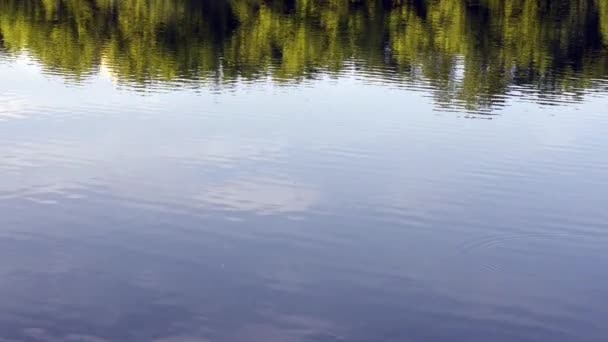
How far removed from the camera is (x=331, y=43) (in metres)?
74.3

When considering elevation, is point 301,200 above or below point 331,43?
below

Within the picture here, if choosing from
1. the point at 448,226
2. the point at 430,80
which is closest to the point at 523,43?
the point at 430,80

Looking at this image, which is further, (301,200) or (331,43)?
(331,43)

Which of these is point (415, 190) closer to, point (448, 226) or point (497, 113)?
point (448, 226)

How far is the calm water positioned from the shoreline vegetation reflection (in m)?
0.56

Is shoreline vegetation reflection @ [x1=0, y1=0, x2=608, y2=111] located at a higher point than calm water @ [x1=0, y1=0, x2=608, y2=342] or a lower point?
higher

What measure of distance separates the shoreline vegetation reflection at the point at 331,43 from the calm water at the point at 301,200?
562 millimetres

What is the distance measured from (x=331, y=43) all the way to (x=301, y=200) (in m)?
46.3

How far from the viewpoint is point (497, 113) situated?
46562mm

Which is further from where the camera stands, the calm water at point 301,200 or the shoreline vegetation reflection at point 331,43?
the shoreline vegetation reflection at point 331,43

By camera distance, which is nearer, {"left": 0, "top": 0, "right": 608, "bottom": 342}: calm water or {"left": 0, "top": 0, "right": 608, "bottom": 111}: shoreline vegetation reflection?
{"left": 0, "top": 0, "right": 608, "bottom": 342}: calm water

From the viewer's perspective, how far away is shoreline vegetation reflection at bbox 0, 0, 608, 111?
56.0m

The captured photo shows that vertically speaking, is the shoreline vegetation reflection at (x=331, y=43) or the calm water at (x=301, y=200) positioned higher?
the shoreline vegetation reflection at (x=331, y=43)

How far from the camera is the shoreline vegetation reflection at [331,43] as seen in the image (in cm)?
5600
